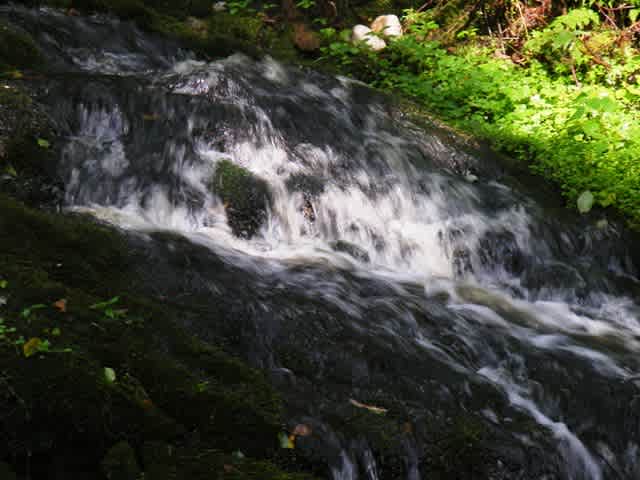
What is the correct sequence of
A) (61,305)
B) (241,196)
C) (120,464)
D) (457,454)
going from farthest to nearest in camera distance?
(241,196), (457,454), (61,305), (120,464)

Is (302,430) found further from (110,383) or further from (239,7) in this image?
(239,7)

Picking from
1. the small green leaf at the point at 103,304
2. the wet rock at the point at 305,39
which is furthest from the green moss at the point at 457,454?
the wet rock at the point at 305,39

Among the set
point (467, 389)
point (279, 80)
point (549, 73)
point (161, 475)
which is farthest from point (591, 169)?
point (161, 475)

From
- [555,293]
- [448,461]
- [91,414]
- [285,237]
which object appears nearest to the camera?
[91,414]

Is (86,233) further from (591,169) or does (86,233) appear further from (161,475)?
(591,169)

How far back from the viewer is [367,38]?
9023 mm

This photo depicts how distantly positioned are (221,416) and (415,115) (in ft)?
17.6

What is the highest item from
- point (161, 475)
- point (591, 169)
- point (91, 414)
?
point (591, 169)

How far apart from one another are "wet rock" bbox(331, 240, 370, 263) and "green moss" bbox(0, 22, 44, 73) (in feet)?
10.0

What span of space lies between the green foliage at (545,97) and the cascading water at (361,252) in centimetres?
71

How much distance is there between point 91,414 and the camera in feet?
6.62

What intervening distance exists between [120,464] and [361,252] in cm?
355

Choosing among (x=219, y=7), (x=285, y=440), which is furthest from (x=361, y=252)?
(x=219, y=7)

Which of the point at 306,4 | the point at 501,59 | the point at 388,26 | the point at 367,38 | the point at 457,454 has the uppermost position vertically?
the point at 306,4
